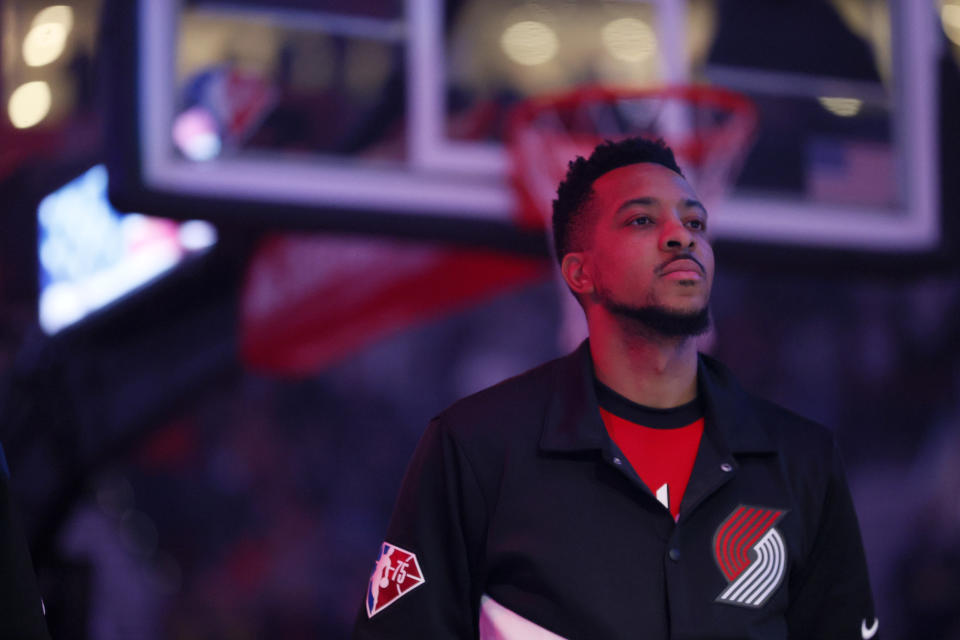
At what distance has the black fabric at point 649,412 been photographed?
1.70 m

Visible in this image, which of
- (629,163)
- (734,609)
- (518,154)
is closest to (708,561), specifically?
(734,609)

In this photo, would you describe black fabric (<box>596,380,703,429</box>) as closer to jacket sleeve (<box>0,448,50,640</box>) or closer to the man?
the man

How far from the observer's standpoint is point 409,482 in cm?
169

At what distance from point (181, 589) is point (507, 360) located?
11.7ft

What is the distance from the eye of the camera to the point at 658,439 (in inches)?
66.3

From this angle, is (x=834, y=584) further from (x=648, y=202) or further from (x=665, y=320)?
(x=648, y=202)

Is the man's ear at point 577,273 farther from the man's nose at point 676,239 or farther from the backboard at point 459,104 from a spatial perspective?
the backboard at point 459,104

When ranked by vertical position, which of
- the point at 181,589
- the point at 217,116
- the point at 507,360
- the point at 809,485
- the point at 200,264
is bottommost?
the point at 181,589

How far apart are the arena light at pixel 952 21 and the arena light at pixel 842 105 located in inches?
156

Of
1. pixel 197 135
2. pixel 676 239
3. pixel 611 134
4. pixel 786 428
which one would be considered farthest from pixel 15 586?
pixel 611 134

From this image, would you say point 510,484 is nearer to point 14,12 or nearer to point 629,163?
point 629,163

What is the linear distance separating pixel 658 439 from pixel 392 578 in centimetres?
48

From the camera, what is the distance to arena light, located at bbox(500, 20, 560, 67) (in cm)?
538

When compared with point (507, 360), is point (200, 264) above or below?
above
